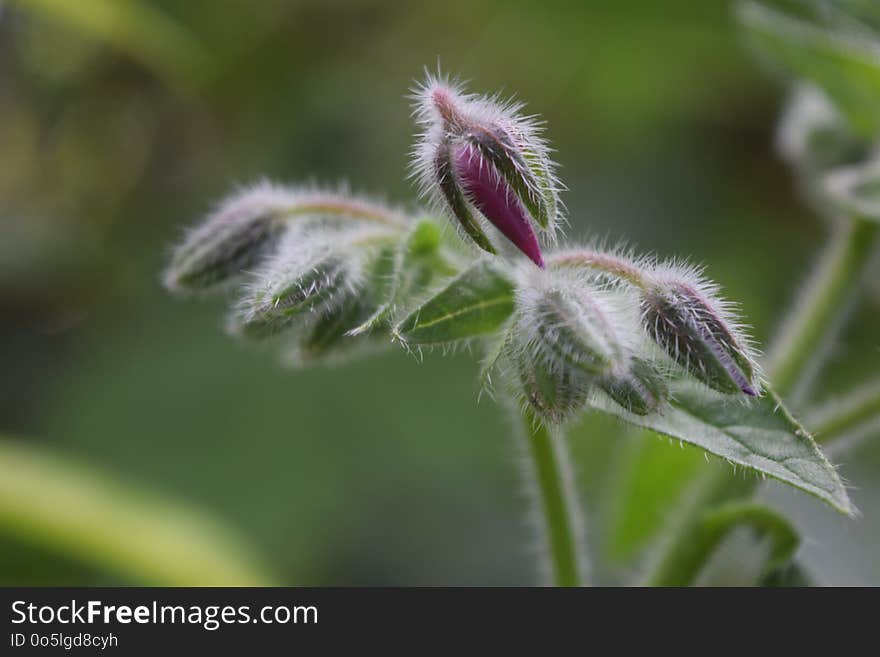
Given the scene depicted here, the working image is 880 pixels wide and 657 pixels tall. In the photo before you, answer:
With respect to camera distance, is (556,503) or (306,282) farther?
(556,503)

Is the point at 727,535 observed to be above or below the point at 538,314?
below

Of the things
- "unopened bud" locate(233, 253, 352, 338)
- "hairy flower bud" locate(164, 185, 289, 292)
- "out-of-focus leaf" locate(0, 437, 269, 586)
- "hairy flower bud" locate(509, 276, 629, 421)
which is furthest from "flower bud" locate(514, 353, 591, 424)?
"out-of-focus leaf" locate(0, 437, 269, 586)

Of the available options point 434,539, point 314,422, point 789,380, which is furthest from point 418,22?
point 789,380

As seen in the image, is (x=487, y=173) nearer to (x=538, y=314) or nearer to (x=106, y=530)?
(x=538, y=314)

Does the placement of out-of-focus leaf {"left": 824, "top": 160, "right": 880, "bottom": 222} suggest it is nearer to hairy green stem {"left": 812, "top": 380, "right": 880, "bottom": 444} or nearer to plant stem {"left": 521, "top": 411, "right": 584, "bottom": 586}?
hairy green stem {"left": 812, "top": 380, "right": 880, "bottom": 444}

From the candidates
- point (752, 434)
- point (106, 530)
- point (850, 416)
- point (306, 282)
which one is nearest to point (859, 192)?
point (850, 416)

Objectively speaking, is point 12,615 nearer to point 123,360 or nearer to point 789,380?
point 789,380

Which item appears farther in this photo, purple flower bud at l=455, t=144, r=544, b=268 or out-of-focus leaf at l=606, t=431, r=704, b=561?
out-of-focus leaf at l=606, t=431, r=704, b=561
